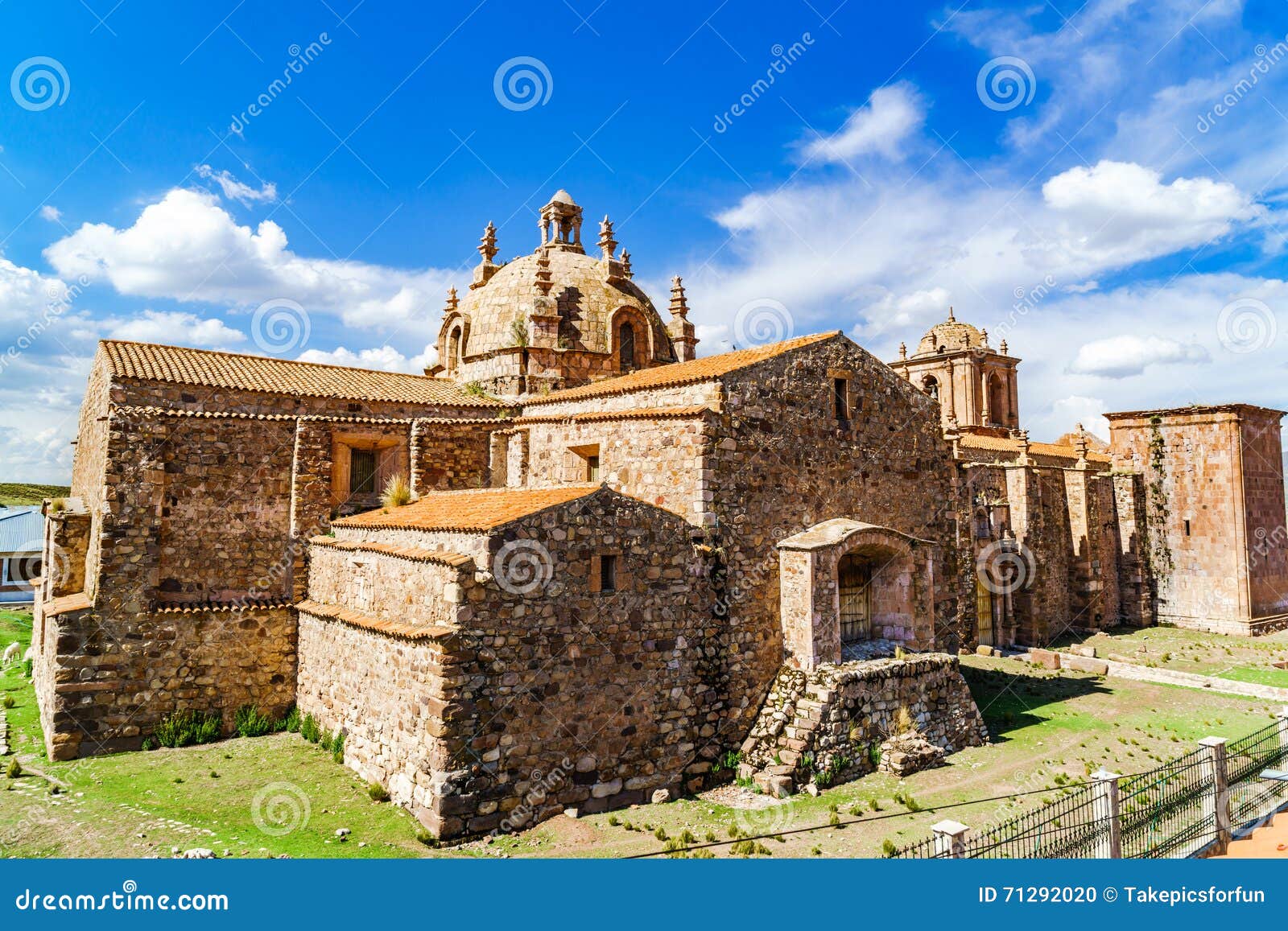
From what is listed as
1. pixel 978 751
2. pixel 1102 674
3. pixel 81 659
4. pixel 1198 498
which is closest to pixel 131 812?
pixel 81 659

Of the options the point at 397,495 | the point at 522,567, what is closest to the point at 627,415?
the point at 522,567

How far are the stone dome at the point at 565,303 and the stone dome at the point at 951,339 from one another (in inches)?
950

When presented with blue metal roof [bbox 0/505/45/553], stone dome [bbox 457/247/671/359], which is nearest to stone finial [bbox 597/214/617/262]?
stone dome [bbox 457/247/671/359]

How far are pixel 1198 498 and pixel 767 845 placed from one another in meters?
29.2

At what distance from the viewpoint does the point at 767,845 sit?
420 inches

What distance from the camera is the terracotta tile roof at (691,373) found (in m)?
15.1

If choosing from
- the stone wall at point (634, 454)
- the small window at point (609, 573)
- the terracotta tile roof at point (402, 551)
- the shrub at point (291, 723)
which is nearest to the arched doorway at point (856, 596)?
the stone wall at point (634, 454)

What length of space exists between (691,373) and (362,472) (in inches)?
331

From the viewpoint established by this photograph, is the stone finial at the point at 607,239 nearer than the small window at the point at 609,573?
No

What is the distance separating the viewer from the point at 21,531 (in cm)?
3691

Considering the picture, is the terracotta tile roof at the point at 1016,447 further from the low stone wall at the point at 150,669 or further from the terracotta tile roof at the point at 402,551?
the low stone wall at the point at 150,669

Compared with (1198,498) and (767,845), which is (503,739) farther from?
(1198,498)

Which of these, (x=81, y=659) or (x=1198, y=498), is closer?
(x=81, y=659)

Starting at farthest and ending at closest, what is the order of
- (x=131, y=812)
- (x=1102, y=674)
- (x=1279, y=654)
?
(x=1279, y=654) < (x=1102, y=674) < (x=131, y=812)
